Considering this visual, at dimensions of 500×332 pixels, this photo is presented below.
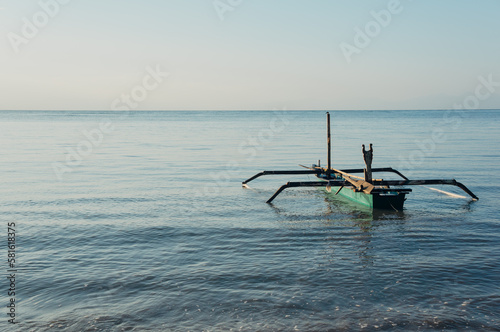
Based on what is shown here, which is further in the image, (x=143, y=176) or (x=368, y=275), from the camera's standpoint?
(x=143, y=176)

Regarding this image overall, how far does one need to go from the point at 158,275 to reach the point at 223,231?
14.4 feet

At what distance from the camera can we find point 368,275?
35.2 feet

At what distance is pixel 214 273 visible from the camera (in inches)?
430

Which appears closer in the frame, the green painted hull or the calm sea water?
the calm sea water

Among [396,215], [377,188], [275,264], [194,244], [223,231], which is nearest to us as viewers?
[275,264]

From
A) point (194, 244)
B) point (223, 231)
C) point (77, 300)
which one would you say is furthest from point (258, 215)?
point (77, 300)

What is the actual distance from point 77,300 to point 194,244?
4551 mm

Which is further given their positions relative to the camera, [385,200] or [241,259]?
[385,200]

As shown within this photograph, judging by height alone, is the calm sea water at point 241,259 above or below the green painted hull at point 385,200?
below

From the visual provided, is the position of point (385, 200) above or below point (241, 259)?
above

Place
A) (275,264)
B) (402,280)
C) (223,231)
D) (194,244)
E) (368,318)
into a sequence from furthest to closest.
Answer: (223,231) < (194,244) < (275,264) < (402,280) < (368,318)

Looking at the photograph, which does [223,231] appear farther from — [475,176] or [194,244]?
[475,176]

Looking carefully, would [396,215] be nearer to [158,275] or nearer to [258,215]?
[258,215]

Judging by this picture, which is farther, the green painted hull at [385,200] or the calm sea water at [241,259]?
the green painted hull at [385,200]
